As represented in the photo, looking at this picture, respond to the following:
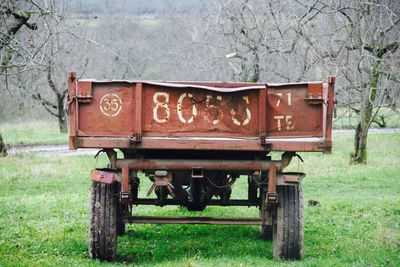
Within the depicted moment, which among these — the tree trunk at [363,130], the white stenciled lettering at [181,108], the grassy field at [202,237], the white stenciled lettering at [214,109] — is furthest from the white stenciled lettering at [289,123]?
the tree trunk at [363,130]

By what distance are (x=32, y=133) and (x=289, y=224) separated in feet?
128

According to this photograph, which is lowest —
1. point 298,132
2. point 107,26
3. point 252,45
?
point 298,132

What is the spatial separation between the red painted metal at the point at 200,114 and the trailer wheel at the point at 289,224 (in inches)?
30.1

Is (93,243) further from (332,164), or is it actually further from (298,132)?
(332,164)

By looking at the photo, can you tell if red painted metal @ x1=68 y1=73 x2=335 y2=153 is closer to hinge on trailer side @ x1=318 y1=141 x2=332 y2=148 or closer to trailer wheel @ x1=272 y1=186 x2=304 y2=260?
hinge on trailer side @ x1=318 y1=141 x2=332 y2=148

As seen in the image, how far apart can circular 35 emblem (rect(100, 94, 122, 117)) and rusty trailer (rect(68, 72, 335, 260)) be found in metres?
0.01

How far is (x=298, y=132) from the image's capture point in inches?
304

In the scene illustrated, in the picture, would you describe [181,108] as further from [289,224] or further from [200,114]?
[289,224]

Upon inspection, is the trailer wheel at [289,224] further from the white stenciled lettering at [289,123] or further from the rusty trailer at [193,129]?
the white stenciled lettering at [289,123]

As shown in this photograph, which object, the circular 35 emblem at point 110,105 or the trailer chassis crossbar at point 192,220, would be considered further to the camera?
the trailer chassis crossbar at point 192,220

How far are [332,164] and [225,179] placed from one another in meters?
15.3

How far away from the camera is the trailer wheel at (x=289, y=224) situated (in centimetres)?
798

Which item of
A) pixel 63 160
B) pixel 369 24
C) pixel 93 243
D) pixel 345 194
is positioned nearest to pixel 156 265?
pixel 93 243

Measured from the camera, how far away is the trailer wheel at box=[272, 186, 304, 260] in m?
7.98
